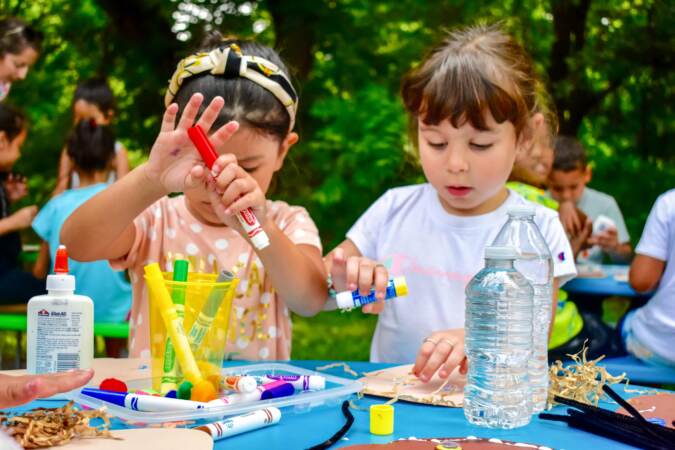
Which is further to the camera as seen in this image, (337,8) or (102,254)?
(337,8)

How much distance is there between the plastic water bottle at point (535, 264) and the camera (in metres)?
1.25

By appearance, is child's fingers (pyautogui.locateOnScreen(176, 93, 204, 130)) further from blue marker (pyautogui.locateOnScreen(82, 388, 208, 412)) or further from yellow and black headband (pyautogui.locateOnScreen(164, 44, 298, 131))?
blue marker (pyautogui.locateOnScreen(82, 388, 208, 412))

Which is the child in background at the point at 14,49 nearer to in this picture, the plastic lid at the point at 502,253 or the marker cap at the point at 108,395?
the marker cap at the point at 108,395

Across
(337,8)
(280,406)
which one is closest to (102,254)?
(280,406)

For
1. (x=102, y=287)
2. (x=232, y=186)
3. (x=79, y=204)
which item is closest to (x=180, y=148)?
(x=232, y=186)

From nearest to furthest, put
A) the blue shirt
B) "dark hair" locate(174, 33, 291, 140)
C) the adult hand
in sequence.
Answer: the adult hand
"dark hair" locate(174, 33, 291, 140)
the blue shirt

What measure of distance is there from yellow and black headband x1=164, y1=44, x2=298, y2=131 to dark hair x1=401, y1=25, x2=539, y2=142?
0.31 metres

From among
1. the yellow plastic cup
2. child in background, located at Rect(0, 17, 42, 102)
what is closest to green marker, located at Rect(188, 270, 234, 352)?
the yellow plastic cup

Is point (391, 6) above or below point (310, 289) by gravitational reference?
above

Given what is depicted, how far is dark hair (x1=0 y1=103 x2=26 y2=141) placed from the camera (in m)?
4.31

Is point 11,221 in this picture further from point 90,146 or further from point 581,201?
point 581,201

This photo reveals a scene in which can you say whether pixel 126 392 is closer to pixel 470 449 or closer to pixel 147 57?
pixel 470 449

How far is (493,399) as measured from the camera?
1156 millimetres

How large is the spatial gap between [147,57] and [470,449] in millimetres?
5407
